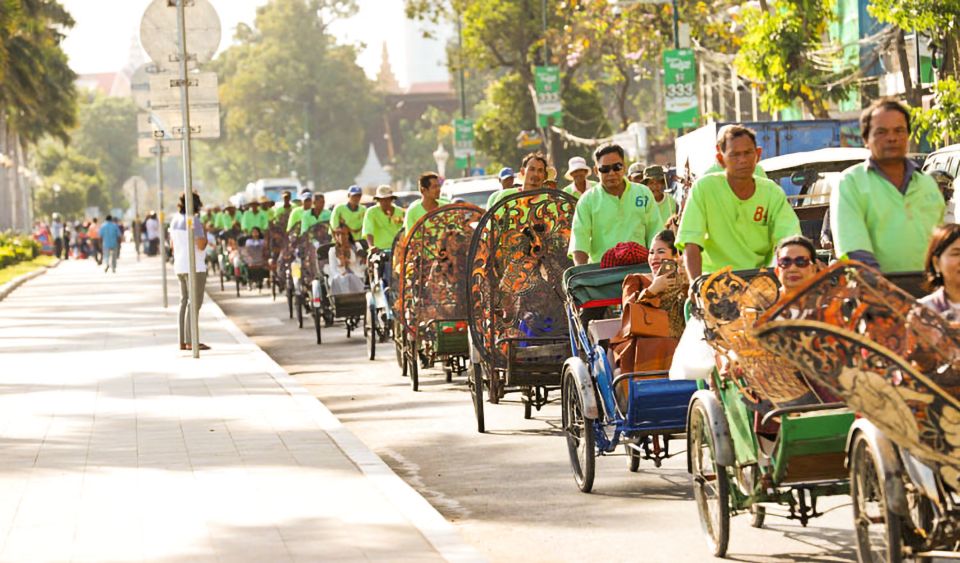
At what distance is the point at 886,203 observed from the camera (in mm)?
7770

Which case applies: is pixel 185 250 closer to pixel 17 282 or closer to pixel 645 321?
pixel 645 321

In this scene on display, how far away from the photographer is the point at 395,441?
1288cm

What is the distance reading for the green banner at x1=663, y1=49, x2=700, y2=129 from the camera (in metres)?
33.6

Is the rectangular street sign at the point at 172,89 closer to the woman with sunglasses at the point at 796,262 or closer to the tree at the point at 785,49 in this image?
the tree at the point at 785,49

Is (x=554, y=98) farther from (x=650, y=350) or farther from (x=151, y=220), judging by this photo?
(x=650, y=350)

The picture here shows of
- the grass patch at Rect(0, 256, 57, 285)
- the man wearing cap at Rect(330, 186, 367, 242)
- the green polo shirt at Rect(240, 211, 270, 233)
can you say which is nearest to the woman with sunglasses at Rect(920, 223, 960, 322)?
the man wearing cap at Rect(330, 186, 367, 242)

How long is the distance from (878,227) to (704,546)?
162cm

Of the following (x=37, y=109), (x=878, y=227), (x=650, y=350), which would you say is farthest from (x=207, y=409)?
(x=37, y=109)

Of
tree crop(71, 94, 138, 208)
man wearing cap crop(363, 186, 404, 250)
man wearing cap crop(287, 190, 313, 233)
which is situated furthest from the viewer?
tree crop(71, 94, 138, 208)

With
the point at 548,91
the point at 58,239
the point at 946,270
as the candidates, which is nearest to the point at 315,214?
the point at 946,270

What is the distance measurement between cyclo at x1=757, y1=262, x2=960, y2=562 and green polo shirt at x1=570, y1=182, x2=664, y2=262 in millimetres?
4918

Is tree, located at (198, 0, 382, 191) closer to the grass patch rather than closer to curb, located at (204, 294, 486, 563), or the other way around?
the grass patch

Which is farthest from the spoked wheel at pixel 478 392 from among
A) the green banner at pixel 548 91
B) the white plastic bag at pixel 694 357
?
the green banner at pixel 548 91

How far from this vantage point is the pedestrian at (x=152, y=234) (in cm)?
6975
